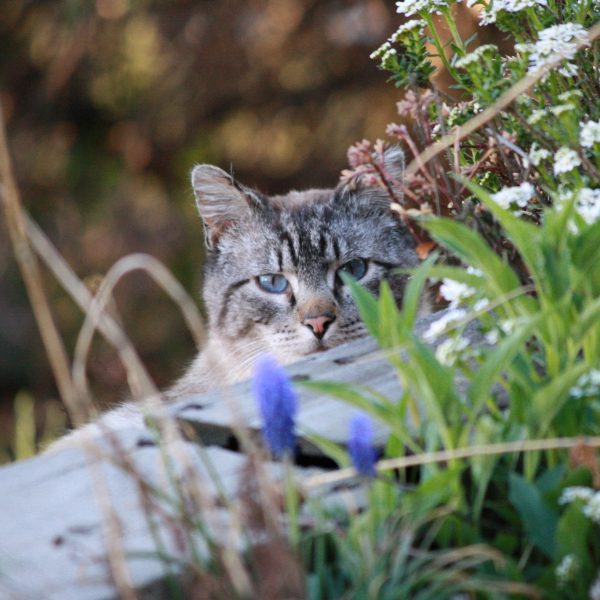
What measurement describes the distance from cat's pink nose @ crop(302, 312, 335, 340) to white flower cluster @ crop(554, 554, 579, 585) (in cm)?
178

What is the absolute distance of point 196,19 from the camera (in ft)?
22.3

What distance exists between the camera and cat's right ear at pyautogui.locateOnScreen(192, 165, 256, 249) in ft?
11.9

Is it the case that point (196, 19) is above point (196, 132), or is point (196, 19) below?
above

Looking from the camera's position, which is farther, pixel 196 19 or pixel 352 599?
pixel 196 19

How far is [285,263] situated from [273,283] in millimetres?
90

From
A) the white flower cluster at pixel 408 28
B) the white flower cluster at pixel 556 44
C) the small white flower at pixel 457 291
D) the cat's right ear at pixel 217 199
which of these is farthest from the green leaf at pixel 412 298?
the cat's right ear at pixel 217 199

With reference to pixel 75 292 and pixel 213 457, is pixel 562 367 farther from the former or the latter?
pixel 75 292

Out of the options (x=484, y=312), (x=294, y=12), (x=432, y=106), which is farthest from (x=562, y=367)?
(x=294, y=12)

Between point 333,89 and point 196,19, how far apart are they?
0.99 meters

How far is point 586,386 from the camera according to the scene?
1.69 m

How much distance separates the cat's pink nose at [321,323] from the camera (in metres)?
3.26

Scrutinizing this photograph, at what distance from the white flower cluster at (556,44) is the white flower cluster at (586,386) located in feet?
2.82

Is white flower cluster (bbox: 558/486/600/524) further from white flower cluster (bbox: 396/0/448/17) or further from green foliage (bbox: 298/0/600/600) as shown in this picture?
white flower cluster (bbox: 396/0/448/17)

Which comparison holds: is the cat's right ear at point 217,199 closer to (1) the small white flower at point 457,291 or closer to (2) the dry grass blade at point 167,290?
(1) the small white flower at point 457,291
